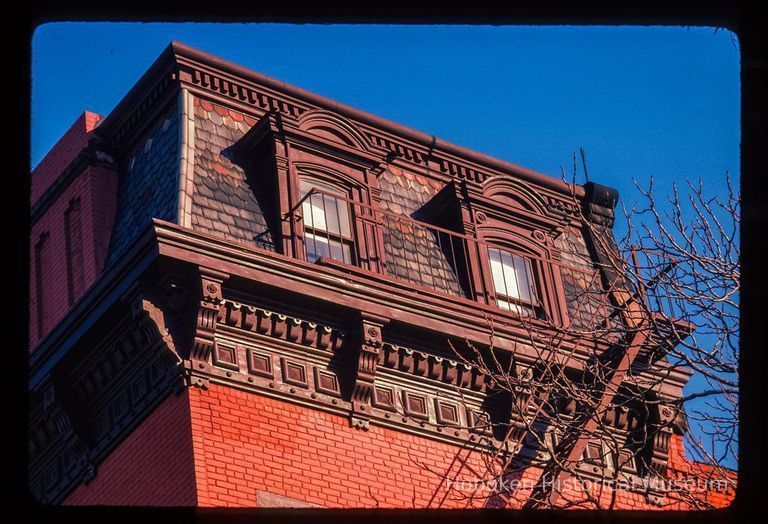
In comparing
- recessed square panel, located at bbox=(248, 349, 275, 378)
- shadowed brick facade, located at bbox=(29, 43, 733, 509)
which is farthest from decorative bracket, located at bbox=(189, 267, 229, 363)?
recessed square panel, located at bbox=(248, 349, 275, 378)

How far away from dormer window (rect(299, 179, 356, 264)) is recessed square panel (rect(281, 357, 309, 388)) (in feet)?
4.86

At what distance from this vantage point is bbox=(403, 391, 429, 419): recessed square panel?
1564 cm

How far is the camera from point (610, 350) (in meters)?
16.1

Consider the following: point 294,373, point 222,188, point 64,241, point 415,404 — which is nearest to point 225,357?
point 294,373

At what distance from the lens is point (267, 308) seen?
1470 centimetres

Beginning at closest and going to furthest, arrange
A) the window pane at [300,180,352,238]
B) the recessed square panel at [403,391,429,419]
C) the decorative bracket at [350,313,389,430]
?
the decorative bracket at [350,313,389,430] → the recessed square panel at [403,391,429,419] → the window pane at [300,180,352,238]

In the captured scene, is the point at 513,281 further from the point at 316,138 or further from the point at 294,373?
the point at 294,373

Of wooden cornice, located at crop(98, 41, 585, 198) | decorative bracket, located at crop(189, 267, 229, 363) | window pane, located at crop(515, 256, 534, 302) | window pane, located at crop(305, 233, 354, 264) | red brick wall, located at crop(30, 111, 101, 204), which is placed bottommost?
decorative bracket, located at crop(189, 267, 229, 363)

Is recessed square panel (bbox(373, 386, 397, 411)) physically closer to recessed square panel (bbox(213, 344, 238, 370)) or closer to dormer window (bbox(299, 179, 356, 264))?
dormer window (bbox(299, 179, 356, 264))

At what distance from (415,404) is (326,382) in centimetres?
128


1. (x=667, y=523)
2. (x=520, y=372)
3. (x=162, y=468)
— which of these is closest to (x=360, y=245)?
(x=520, y=372)

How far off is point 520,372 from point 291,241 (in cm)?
318

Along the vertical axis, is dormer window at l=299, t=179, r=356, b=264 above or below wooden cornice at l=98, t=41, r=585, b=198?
below

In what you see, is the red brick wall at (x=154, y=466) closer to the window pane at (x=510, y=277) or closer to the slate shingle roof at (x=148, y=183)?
the slate shingle roof at (x=148, y=183)
